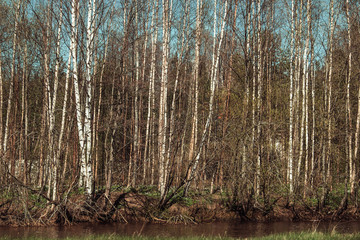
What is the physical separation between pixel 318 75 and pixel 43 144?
15.8m

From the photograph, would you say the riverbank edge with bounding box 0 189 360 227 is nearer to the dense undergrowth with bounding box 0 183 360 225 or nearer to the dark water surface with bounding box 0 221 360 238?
the dense undergrowth with bounding box 0 183 360 225

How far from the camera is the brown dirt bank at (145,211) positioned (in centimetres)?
938

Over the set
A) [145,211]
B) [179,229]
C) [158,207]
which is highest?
[158,207]

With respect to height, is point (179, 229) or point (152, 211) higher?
point (152, 211)

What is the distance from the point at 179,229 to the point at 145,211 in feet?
4.58

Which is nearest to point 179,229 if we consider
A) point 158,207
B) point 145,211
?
point 158,207

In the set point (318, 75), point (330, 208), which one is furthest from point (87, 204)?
point (318, 75)

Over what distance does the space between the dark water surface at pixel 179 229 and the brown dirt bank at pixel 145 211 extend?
0.33 metres

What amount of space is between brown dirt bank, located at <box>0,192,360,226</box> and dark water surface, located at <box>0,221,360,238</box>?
332mm

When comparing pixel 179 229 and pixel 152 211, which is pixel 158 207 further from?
pixel 179 229

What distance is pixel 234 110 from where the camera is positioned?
13.2 m

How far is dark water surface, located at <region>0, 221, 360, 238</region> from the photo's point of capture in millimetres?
8500

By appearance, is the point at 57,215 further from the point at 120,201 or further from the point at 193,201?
the point at 193,201

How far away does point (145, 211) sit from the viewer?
1042 cm
